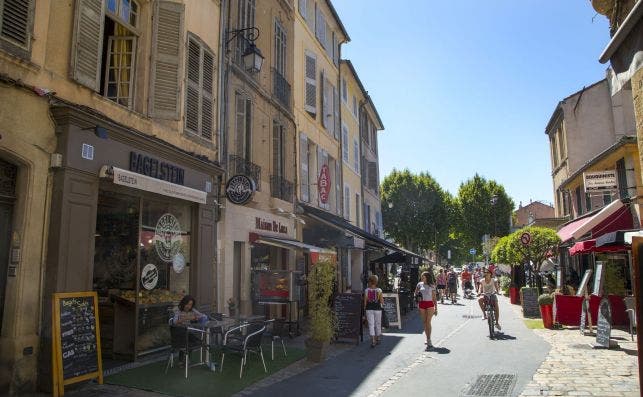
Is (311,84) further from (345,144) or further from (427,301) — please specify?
(427,301)

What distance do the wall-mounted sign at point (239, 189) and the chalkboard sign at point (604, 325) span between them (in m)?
7.46

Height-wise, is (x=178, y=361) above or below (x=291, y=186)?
below

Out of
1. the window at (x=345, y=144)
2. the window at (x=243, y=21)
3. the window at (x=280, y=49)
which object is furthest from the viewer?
the window at (x=345, y=144)

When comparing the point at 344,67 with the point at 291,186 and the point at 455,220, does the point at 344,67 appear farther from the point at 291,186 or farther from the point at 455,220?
the point at 455,220

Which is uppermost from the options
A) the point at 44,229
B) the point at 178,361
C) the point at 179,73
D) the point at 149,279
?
the point at 179,73

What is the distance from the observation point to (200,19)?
10656 millimetres

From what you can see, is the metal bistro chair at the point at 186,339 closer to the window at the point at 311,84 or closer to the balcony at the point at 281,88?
the balcony at the point at 281,88

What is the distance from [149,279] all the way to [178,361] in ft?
5.39

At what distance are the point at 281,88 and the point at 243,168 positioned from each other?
4025 mm

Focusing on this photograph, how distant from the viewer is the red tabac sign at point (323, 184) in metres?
17.6

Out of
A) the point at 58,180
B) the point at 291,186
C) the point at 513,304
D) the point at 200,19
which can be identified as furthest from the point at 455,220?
the point at 58,180

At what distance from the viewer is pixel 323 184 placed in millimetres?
17844

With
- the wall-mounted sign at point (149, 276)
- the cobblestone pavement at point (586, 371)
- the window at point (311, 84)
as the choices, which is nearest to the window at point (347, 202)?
the window at point (311, 84)

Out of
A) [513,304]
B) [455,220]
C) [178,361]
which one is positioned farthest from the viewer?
[455,220]
